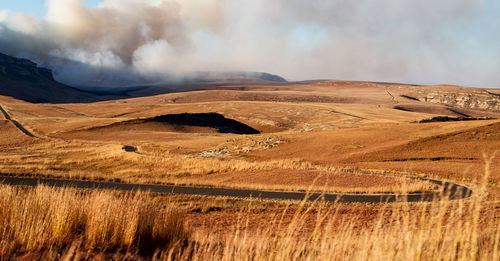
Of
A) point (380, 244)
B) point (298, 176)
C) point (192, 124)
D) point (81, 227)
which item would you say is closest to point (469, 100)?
point (192, 124)

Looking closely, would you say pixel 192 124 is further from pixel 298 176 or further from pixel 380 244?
pixel 380 244

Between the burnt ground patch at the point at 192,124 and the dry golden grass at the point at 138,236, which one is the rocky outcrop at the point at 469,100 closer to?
the burnt ground patch at the point at 192,124

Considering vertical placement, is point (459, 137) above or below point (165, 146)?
above

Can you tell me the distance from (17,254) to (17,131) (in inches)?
2815

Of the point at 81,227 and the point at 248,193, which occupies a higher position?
the point at 81,227

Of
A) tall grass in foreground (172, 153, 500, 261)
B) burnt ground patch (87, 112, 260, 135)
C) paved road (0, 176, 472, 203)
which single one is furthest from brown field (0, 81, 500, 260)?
paved road (0, 176, 472, 203)

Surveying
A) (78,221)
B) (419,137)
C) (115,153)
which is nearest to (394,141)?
(419,137)

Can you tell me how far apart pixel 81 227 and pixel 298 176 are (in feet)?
67.2

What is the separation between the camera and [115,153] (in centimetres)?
3881

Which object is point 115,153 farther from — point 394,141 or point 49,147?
point 394,141

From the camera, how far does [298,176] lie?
25.3 metres

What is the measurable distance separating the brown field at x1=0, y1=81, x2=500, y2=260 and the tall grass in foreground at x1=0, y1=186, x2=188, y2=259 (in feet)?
0.19

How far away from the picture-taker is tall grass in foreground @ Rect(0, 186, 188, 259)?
495 cm

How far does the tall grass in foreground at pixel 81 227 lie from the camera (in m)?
4.95
